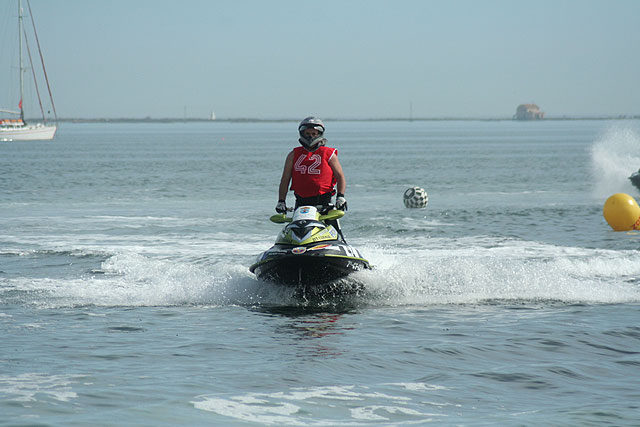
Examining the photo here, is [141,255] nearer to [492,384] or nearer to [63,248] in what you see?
[63,248]

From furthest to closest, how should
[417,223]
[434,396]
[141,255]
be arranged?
[417,223]
[141,255]
[434,396]

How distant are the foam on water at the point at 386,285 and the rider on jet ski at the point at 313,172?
112cm

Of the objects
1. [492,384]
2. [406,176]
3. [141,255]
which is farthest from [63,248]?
[406,176]

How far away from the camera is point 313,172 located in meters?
11.1

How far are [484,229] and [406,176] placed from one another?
25.2 metres

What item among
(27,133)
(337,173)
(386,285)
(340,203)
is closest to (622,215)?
(386,285)

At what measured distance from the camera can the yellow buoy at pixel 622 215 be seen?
20.0 m

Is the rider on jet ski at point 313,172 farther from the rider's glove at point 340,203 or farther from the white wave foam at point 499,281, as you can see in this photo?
the white wave foam at point 499,281

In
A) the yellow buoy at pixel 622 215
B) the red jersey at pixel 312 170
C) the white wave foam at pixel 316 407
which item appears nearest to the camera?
the white wave foam at pixel 316 407

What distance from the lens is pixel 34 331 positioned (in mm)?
9477

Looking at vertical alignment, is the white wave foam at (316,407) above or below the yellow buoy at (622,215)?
above

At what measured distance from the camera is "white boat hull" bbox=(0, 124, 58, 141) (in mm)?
116181

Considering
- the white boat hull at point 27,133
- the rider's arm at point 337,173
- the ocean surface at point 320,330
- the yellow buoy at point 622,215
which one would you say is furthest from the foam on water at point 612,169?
the white boat hull at point 27,133

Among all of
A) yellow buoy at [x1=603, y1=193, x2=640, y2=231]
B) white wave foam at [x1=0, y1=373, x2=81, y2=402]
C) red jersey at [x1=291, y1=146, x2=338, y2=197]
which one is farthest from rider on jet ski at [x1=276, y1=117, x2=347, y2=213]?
yellow buoy at [x1=603, y1=193, x2=640, y2=231]
